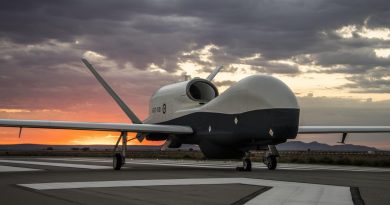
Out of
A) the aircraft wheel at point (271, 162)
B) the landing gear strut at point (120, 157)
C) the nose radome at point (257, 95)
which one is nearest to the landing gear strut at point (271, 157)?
the aircraft wheel at point (271, 162)

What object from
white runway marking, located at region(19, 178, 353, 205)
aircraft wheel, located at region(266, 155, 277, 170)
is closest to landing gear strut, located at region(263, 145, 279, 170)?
aircraft wheel, located at region(266, 155, 277, 170)

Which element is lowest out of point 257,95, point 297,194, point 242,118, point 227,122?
point 297,194

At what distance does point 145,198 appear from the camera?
9688 millimetres

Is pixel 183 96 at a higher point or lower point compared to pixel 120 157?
higher

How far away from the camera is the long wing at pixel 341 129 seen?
24.7m

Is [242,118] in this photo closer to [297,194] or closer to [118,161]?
[118,161]

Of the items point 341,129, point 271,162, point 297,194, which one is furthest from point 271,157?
point 297,194

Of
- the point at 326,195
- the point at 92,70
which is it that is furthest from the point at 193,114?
the point at 326,195

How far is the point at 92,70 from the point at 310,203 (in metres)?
25.6

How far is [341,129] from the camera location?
2525 cm

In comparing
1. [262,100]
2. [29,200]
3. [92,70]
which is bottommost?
[29,200]

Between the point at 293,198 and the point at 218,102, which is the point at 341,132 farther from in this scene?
the point at 293,198

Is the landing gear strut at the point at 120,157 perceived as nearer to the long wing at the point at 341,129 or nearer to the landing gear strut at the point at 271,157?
the landing gear strut at the point at 271,157

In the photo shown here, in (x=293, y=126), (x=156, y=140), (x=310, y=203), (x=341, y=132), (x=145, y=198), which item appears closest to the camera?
(x=310, y=203)
